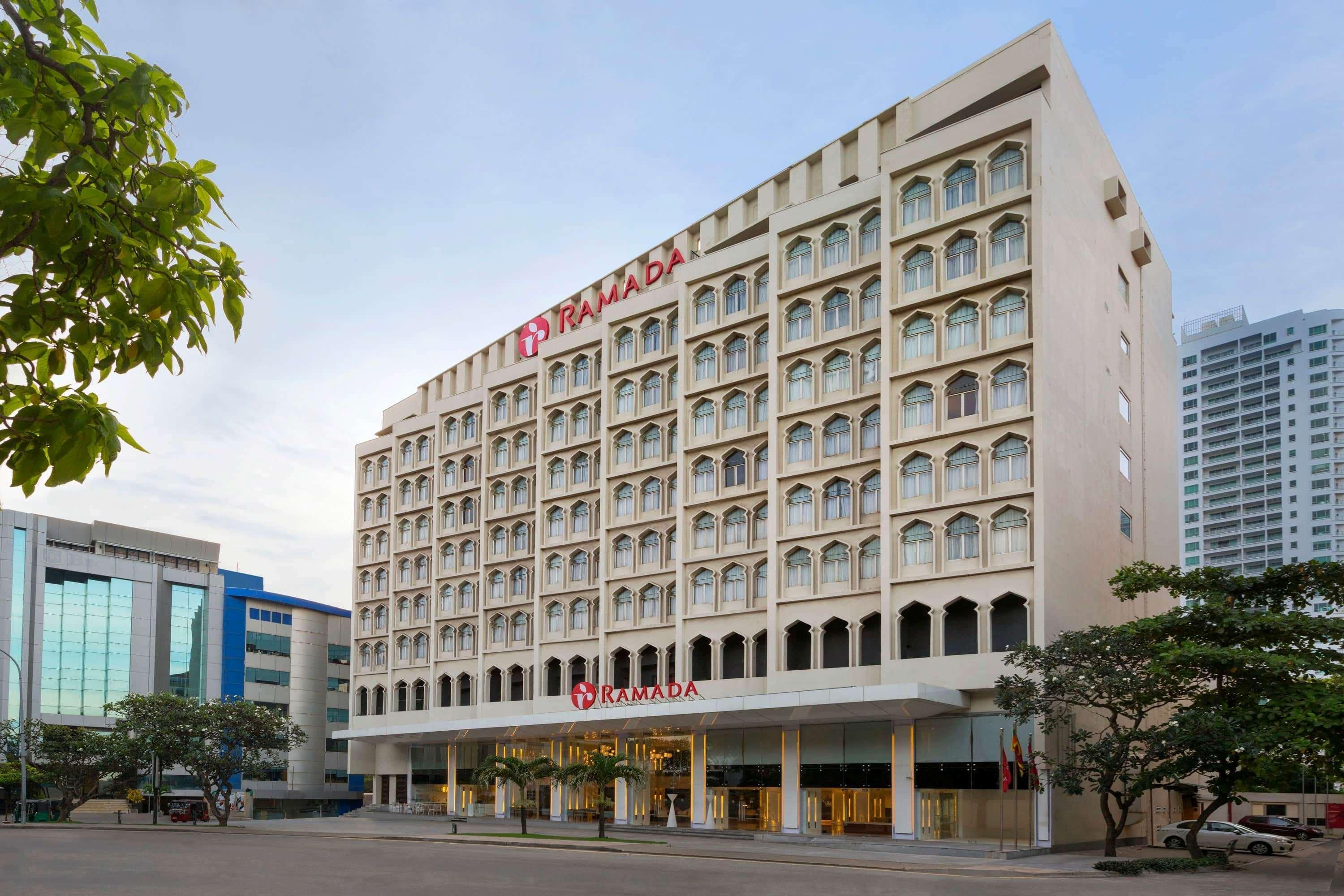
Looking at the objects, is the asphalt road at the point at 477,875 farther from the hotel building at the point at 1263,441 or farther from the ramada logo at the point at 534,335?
the hotel building at the point at 1263,441

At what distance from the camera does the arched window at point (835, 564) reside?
5378 centimetres

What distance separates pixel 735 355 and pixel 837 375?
7108 mm

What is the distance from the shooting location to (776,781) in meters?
55.3

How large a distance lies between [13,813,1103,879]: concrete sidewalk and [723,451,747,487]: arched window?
16.5 m

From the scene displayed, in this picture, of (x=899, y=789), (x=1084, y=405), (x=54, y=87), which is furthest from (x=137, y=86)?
(x=1084, y=405)

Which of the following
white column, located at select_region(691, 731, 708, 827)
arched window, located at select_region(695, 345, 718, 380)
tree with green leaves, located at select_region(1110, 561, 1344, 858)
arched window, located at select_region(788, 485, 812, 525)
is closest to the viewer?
tree with green leaves, located at select_region(1110, 561, 1344, 858)

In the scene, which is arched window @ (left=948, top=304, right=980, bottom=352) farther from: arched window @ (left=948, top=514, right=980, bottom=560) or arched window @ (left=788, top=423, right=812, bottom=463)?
arched window @ (left=788, top=423, right=812, bottom=463)

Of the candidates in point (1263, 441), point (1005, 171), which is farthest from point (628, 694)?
point (1263, 441)

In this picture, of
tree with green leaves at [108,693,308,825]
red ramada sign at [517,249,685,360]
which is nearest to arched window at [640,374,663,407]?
red ramada sign at [517,249,685,360]

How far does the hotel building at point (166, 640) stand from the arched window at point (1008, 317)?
2431 inches

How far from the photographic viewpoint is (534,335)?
75938 millimetres

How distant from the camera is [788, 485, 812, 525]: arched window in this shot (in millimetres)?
55688

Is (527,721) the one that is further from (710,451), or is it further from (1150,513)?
(1150,513)

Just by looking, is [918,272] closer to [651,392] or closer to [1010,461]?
[1010,461]
